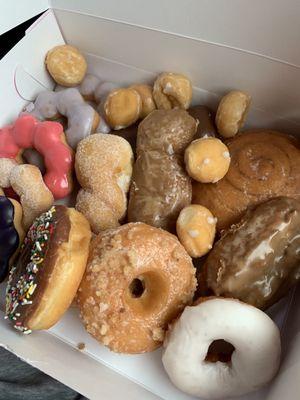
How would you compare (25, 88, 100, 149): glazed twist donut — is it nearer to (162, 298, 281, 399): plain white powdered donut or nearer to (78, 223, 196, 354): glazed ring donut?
(78, 223, 196, 354): glazed ring donut

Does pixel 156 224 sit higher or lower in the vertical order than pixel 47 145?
lower

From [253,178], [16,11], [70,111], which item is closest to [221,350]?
[253,178]

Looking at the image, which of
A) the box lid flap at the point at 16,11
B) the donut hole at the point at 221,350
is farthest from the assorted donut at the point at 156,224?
the box lid flap at the point at 16,11

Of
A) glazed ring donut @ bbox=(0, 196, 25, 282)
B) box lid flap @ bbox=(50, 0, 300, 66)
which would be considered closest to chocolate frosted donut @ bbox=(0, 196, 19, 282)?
glazed ring donut @ bbox=(0, 196, 25, 282)

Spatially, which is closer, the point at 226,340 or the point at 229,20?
the point at 226,340

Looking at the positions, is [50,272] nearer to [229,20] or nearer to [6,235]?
[6,235]
